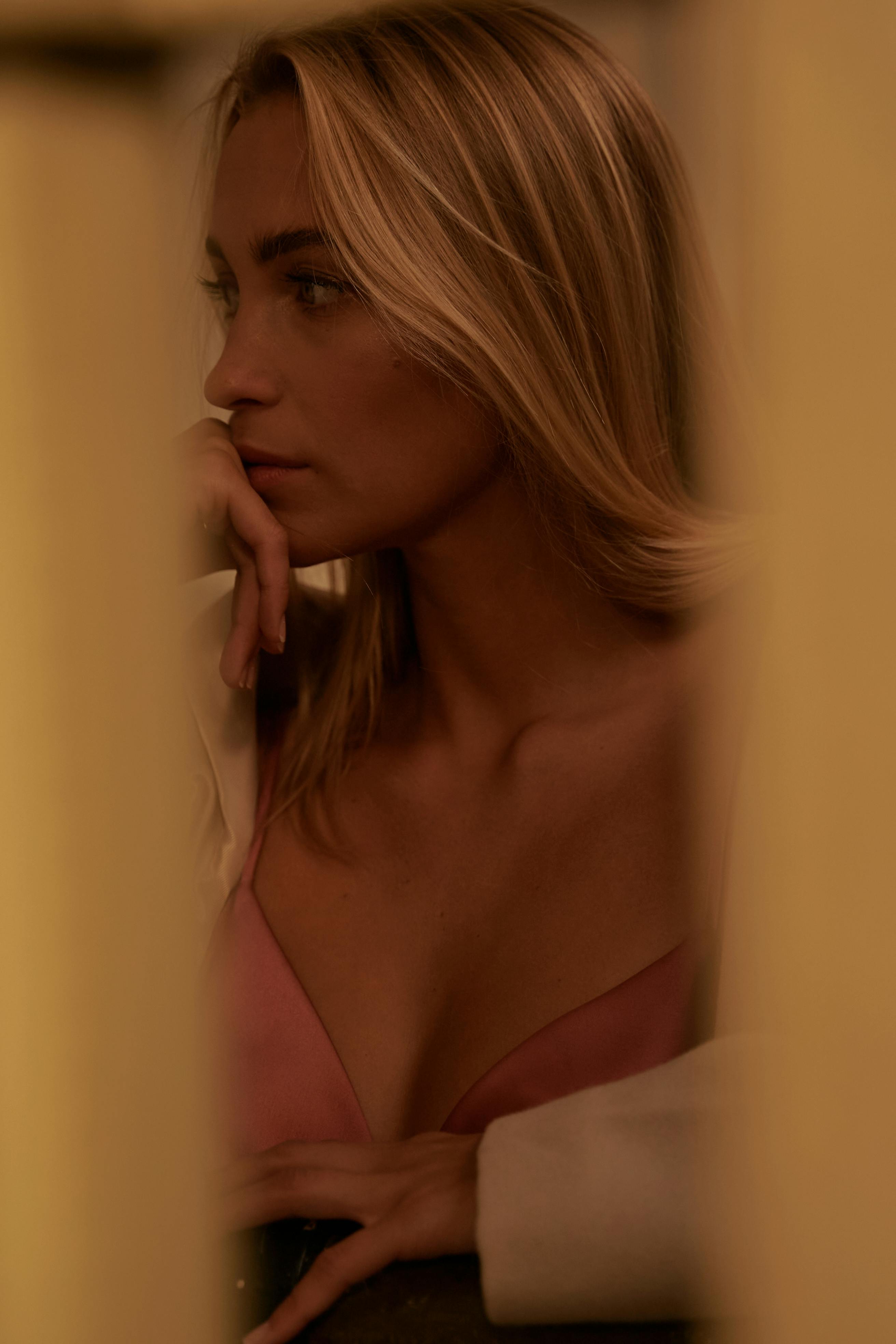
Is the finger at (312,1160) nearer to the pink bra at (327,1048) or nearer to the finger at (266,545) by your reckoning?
the pink bra at (327,1048)

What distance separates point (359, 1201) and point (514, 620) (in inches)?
12.0

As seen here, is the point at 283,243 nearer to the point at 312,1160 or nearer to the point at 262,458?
the point at 262,458

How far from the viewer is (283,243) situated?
559 mm

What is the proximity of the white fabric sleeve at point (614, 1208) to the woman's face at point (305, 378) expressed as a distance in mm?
296

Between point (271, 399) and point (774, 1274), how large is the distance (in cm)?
44

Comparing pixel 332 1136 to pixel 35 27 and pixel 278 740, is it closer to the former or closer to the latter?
pixel 278 740

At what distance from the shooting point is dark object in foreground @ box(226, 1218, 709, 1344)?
18.1 inches

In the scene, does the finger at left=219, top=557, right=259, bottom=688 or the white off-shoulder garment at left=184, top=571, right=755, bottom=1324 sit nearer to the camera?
the white off-shoulder garment at left=184, top=571, right=755, bottom=1324

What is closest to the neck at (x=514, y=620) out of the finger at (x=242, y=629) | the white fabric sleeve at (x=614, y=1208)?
the finger at (x=242, y=629)

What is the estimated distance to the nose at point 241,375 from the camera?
22.0 inches

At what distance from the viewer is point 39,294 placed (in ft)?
1.43

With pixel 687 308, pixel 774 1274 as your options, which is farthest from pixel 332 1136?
pixel 687 308

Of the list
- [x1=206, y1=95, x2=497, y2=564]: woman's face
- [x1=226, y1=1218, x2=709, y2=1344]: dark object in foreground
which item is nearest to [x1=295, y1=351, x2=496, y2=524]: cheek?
[x1=206, y1=95, x2=497, y2=564]: woman's face

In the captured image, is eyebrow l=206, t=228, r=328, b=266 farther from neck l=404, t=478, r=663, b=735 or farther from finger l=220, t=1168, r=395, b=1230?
finger l=220, t=1168, r=395, b=1230
